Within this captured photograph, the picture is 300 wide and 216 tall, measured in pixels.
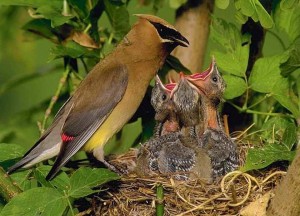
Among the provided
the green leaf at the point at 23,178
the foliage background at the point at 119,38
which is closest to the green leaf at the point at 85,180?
the foliage background at the point at 119,38

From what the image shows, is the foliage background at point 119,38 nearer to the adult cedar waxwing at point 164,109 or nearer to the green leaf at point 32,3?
the green leaf at point 32,3

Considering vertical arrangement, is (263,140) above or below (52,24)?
below

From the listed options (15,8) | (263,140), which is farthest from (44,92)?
(263,140)

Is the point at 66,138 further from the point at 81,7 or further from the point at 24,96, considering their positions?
the point at 24,96

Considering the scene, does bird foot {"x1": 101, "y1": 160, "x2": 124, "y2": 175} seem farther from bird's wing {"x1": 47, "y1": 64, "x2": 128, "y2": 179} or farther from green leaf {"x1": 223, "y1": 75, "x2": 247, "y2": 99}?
green leaf {"x1": 223, "y1": 75, "x2": 247, "y2": 99}

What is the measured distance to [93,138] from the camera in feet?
15.4

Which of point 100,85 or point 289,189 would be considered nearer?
point 289,189

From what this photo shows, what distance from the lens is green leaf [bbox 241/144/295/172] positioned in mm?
3914

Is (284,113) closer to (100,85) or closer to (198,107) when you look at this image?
(198,107)

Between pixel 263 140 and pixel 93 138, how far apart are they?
764 millimetres

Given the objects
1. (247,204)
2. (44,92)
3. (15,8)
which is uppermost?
(15,8)

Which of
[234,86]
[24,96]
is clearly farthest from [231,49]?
[24,96]

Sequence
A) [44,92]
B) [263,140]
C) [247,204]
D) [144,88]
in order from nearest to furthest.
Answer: [247,204]
[263,140]
[144,88]
[44,92]

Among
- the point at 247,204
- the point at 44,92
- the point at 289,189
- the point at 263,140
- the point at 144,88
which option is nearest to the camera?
the point at 289,189
